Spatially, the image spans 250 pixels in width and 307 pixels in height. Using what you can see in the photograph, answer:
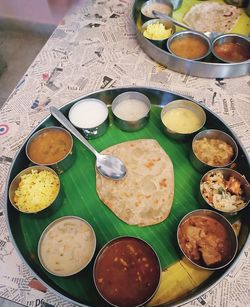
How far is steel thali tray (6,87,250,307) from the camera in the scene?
4.52 feet

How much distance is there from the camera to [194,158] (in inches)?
65.1

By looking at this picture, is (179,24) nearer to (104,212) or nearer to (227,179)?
(227,179)

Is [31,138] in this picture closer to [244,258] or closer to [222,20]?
[244,258]

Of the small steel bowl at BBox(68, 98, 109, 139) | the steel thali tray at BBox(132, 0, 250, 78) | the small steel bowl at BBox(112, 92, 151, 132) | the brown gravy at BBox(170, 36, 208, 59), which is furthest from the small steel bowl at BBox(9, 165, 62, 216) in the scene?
the brown gravy at BBox(170, 36, 208, 59)

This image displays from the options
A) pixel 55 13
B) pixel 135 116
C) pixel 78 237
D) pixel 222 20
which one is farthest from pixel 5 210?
pixel 55 13

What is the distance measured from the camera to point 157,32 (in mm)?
2230

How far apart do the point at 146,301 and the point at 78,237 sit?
0.42 m

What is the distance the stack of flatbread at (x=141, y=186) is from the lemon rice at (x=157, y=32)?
0.86 meters

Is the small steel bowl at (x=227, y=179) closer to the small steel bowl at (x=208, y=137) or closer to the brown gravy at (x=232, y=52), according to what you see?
the small steel bowl at (x=208, y=137)

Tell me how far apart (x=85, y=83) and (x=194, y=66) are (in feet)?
2.44

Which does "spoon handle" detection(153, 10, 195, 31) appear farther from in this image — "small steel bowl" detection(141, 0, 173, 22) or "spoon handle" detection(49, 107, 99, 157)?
"spoon handle" detection(49, 107, 99, 157)

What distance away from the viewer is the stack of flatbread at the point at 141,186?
5.14 ft

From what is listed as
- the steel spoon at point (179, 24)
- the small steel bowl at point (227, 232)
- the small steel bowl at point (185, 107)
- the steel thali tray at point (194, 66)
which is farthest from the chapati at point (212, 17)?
the small steel bowl at point (227, 232)

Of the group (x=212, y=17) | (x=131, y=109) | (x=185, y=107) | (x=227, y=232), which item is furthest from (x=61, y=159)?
(x=212, y=17)
